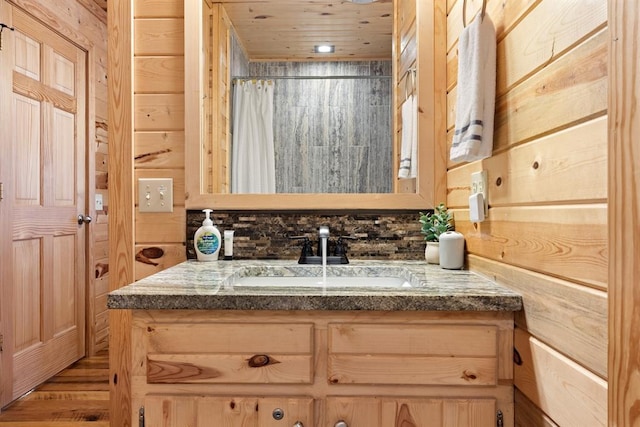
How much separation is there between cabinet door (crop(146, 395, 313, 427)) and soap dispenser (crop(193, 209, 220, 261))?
58 centimetres

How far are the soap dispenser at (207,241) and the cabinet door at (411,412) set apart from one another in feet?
2.31

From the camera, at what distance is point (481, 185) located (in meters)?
1.18

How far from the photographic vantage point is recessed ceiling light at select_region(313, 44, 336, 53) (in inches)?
61.3

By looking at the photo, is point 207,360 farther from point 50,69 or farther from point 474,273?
point 50,69

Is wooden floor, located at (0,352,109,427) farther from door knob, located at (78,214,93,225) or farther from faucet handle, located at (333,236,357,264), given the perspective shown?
faucet handle, located at (333,236,357,264)

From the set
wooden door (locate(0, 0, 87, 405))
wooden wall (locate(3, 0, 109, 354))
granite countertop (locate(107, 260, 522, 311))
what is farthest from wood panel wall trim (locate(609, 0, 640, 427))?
wooden wall (locate(3, 0, 109, 354))

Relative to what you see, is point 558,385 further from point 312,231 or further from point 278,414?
point 312,231

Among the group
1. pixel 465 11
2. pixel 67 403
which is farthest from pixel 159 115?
pixel 67 403

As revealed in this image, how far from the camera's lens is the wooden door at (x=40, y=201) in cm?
229

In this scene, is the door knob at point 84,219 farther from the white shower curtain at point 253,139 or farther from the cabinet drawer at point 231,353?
the cabinet drawer at point 231,353

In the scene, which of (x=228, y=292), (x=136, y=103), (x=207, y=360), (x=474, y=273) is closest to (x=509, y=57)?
(x=474, y=273)

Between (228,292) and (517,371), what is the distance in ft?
2.11

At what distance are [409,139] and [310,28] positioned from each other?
20.5 inches

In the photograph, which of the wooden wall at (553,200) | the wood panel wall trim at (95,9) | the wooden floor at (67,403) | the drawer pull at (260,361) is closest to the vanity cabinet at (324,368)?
the drawer pull at (260,361)
